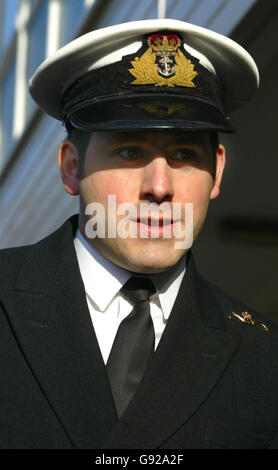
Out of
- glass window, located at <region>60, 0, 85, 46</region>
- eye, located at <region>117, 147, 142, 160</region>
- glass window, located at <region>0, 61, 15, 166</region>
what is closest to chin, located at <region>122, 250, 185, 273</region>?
eye, located at <region>117, 147, 142, 160</region>

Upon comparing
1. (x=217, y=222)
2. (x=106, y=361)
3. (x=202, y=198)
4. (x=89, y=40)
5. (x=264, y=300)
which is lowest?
(x=264, y=300)

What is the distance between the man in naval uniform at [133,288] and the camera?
295cm

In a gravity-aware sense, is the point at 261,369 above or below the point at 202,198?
below

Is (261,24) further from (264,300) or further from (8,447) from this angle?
(264,300)

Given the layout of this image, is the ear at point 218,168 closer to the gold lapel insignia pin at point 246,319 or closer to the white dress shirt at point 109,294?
the white dress shirt at point 109,294

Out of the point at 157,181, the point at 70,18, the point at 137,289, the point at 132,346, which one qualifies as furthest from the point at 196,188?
the point at 70,18

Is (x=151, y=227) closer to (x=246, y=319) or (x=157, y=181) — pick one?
(x=157, y=181)

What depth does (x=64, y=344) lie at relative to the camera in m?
3.05

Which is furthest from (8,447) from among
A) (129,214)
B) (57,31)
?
(57,31)

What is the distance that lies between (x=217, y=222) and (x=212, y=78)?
15.0 feet

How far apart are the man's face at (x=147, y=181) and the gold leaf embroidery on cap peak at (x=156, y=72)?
19 centimetres

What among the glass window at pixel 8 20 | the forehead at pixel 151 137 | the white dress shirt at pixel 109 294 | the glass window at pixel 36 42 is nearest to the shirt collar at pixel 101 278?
the white dress shirt at pixel 109 294

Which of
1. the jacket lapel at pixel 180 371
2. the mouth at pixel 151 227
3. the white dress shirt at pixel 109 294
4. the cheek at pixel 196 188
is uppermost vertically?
the cheek at pixel 196 188

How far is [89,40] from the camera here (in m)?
3.17
